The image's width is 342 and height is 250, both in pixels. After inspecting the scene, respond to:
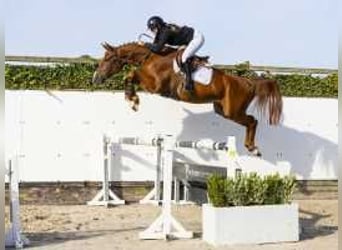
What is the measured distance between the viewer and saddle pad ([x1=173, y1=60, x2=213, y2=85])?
360 inches

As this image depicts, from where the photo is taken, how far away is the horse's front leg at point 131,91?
9.48m

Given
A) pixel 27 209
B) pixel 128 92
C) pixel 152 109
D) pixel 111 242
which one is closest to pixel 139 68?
pixel 128 92

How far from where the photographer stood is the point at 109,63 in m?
9.42

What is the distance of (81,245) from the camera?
6520 mm

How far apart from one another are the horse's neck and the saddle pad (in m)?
0.49

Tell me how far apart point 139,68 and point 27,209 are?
8.27 ft

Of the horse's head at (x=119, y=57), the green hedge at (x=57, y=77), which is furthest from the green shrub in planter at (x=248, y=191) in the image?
the green hedge at (x=57, y=77)

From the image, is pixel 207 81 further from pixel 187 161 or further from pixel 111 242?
pixel 111 242

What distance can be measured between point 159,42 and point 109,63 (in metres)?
0.82

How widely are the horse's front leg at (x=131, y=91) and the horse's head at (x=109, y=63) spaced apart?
21 centimetres

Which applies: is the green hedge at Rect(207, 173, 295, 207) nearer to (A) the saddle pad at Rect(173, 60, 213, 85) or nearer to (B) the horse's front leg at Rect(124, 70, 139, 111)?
(A) the saddle pad at Rect(173, 60, 213, 85)

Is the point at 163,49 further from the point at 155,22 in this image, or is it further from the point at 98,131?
the point at 98,131

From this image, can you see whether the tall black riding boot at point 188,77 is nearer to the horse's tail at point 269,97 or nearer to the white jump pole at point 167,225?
the horse's tail at point 269,97

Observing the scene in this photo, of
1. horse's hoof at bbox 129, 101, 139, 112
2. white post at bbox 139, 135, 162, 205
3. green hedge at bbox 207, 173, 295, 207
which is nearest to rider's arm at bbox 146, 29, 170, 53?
horse's hoof at bbox 129, 101, 139, 112
